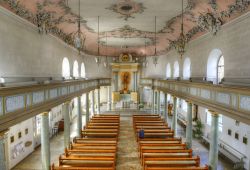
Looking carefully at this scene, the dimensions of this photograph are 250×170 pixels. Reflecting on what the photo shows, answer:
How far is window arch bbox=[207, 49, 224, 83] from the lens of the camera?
15672 mm

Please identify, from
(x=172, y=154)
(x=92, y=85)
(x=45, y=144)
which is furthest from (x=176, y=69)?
(x=45, y=144)

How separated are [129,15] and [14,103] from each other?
11.4 m

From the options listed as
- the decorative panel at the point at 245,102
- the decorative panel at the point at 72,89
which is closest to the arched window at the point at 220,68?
the decorative panel at the point at 245,102

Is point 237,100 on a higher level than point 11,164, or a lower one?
higher

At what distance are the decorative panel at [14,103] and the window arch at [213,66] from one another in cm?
1316

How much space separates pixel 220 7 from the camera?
11859mm

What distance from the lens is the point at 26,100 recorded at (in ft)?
26.0

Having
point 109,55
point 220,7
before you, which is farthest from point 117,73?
point 220,7

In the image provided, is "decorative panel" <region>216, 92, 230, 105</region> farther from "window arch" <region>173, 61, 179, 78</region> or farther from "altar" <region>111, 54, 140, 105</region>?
"altar" <region>111, 54, 140, 105</region>

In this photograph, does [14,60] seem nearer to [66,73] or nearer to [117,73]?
[66,73]

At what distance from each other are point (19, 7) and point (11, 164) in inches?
347

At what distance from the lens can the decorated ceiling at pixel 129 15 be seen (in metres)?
11.9

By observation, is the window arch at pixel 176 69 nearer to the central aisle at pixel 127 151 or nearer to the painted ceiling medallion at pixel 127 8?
the central aisle at pixel 127 151

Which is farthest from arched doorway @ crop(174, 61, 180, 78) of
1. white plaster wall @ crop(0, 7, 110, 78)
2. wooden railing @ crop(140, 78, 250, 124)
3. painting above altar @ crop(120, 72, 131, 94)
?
white plaster wall @ crop(0, 7, 110, 78)
